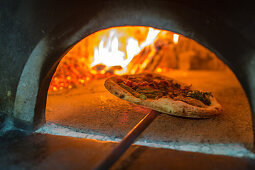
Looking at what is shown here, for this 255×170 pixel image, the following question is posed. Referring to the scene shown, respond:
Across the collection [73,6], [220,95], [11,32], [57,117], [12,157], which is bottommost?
[12,157]

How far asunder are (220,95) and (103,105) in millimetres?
2274

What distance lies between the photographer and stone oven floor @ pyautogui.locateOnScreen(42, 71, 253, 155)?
2439 mm

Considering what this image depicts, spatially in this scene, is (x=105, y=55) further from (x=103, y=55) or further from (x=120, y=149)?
(x=120, y=149)

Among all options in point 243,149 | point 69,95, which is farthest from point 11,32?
point 243,149

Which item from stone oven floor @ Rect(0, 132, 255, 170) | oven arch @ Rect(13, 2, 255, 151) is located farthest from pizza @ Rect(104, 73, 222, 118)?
oven arch @ Rect(13, 2, 255, 151)

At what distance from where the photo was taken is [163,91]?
10.4 feet

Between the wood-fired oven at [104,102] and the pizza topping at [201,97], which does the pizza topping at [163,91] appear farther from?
the wood-fired oven at [104,102]

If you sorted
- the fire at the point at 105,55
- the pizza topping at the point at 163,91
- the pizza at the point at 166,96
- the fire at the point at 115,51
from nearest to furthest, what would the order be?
the pizza at the point at 166,96 < the pizza topping at the point at 163,91 < the fire at the point at 105,55 < the fire at the point at 115,51

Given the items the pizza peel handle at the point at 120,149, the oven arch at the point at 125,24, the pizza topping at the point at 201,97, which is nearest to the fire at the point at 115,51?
the pizza topping at the point at 201,97

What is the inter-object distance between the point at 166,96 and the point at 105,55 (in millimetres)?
3635

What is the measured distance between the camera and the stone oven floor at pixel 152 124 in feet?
8.00

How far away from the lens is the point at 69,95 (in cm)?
448

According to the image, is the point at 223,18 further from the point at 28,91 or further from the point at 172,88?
the point at 28,91

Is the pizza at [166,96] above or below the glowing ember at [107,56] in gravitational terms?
below
